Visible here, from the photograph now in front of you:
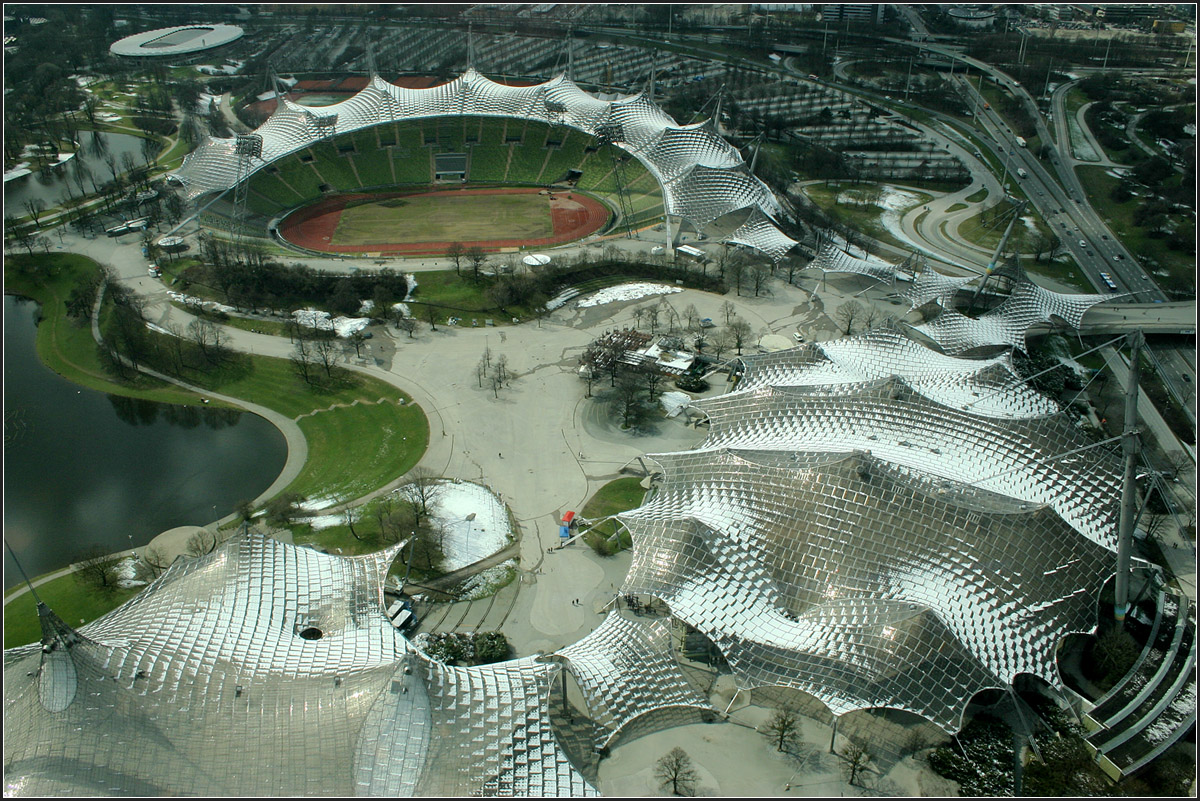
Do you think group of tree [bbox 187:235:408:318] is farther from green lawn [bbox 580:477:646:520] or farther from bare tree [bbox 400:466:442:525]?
green lawn [bbox 580:477:646:520]

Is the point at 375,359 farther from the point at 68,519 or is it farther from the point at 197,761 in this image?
the point at 197,761

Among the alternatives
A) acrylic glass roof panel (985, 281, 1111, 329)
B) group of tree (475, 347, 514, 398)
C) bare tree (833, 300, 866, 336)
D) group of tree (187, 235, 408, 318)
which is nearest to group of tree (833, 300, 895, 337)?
bare tree (833, 300, 866, 336)

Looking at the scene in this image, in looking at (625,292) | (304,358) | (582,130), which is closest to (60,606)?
(304,358)

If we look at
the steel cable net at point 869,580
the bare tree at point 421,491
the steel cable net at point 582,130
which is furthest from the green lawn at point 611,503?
the steel cable net at point 582,130

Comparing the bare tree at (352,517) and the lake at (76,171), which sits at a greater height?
the lake at (76,171)

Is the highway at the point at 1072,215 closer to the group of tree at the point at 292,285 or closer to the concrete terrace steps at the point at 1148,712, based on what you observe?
the concrete terrace steps at the point at 1148,712

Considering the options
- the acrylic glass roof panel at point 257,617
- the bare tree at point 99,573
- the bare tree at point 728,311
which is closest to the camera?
the acrylic glass roof panel at point 257,617

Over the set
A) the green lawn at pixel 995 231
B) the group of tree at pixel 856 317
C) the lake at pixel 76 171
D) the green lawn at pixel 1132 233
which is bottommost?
the green lawn at pixel 1132 233
